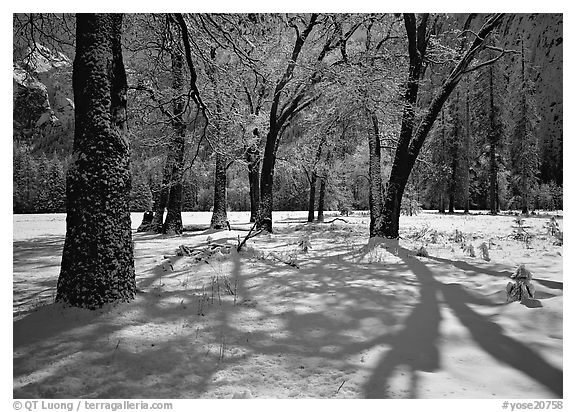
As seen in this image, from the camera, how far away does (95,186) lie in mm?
3492

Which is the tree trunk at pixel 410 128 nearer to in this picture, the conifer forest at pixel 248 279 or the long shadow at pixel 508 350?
the conifer forest at pixel 248 279

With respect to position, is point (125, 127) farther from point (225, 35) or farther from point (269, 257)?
point (269, 257)

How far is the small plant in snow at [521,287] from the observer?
348 centimetres

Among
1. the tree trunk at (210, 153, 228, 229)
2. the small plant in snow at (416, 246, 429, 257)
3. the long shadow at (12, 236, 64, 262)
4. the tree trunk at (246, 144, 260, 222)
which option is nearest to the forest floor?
the small plant in snow at (416, 246, 429, 257)

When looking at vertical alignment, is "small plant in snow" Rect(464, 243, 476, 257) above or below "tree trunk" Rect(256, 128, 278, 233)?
below

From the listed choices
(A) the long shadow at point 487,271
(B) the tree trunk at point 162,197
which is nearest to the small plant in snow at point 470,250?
(A) the long shadow at point 487,271

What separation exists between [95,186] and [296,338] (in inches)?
107

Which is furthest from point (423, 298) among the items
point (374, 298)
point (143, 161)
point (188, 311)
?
point (143, 161)

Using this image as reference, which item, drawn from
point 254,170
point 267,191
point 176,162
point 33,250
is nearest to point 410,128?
point 267,191

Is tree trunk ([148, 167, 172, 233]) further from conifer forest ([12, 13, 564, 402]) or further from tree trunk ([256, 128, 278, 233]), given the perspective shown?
tree trunk ([256, 128, 278, 233])

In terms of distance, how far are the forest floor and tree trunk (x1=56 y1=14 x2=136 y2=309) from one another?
0.90 ft

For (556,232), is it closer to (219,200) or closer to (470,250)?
(470,250)

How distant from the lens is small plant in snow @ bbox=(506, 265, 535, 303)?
11.4 feet

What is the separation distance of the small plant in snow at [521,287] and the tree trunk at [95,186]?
4444 mm
